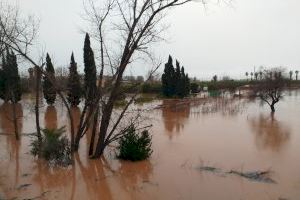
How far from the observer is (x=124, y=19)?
1338 cm

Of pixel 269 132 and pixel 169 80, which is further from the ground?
pixel 169 80

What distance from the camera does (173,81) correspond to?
4094 cm

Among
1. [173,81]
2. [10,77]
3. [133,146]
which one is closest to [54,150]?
[133,146]

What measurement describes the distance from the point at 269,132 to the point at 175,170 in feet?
29.8

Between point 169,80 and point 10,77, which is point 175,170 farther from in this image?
point 169,80

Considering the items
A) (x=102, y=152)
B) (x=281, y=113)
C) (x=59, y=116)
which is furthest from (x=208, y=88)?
(x=102, y=152)

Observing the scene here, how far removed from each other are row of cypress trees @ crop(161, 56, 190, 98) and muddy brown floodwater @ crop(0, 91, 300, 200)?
20.5 metres

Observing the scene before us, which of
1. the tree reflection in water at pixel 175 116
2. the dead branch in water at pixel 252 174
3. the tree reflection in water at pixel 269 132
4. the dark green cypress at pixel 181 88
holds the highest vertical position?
the dark green cypress at pixel 181 88

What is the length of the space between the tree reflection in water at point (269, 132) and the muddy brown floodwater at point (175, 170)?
4 centimetres

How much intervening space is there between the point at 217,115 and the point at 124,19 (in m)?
15.2

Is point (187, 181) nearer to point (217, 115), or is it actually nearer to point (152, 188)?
point (152, 188)

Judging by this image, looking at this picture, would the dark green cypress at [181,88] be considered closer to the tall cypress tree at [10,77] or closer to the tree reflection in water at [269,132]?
the tree reflection in water at [269,132]

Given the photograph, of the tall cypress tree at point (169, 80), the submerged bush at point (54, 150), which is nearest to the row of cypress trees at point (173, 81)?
the tall cypress tree at point (169, 80)

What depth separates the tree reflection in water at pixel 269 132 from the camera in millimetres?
16281
